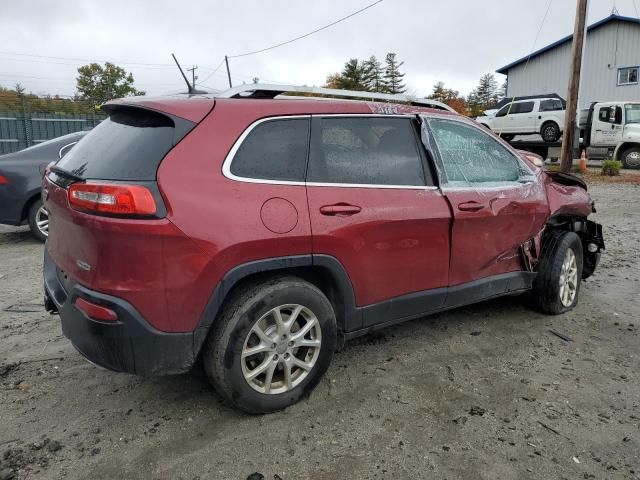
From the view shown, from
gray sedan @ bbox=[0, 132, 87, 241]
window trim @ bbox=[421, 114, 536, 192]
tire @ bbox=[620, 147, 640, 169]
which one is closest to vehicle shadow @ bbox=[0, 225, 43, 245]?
gray sedan @ bbox=[0, 132, 87, 241]

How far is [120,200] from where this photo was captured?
2424mm

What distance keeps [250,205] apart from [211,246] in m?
0.29

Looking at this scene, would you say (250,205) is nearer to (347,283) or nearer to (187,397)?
(347,283)

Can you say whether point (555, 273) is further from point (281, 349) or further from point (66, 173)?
point (66, 173)

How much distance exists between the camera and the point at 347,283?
304 cm

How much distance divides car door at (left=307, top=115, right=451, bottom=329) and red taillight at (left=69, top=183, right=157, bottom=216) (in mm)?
853

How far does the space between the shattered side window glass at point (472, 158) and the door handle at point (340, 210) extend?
2.89 feet

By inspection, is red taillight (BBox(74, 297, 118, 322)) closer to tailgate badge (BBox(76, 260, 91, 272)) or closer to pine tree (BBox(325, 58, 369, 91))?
tailgate badge (BBox(76, 260, 91, 272))

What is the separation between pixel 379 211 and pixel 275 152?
27.8 inches

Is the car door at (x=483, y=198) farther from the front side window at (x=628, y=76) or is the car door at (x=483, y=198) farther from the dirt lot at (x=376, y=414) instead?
the front side window at (x=628, y=76)

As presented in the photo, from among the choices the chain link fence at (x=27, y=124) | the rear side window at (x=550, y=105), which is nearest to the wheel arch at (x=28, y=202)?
the chain link fence at (x=27, y=124)

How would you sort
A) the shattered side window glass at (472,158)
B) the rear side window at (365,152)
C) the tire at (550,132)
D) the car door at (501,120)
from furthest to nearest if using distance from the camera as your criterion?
the car door at (501,120) → the tire at (550,132) → the shattered side window glass at (472,158) → the rear side window at (365,152)

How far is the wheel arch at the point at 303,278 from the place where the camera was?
8.63ft

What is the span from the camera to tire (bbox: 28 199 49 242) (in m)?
7.06
